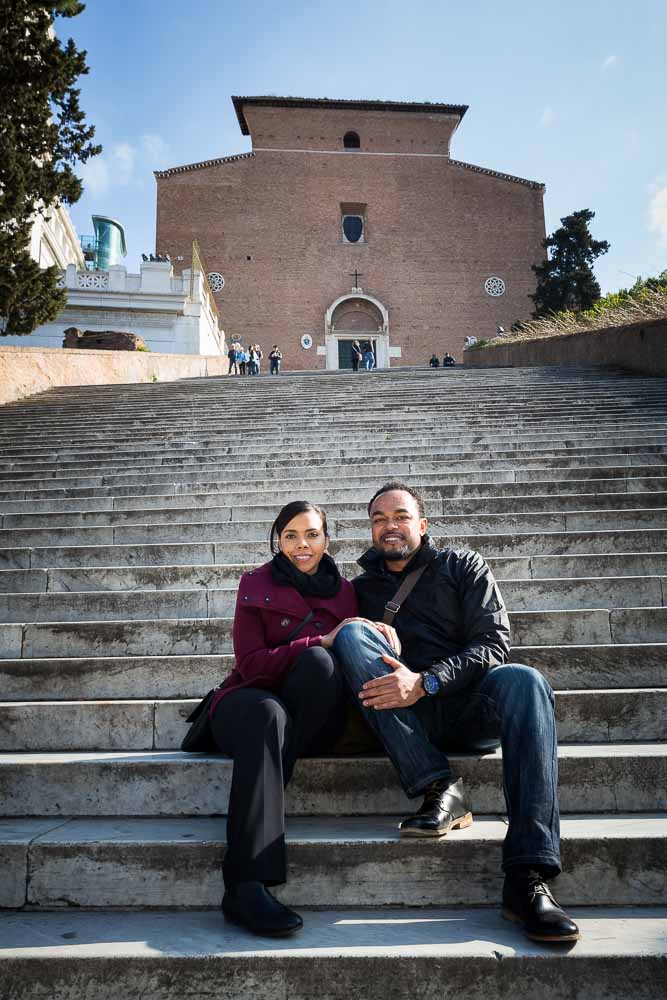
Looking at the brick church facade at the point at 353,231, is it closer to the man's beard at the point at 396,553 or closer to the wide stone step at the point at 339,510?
the wide stone step at the point at 339,510

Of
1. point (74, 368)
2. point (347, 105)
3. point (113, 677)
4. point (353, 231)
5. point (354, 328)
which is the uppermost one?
point (347, 105)

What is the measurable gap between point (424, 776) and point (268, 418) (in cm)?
667

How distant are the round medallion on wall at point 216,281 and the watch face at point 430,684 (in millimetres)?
28354

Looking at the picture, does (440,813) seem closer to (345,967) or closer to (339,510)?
(345,967)

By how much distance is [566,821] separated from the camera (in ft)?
7.95

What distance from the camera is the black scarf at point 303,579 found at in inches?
107

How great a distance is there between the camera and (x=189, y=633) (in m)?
3.55

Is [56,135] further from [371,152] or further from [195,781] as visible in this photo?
[371,152]

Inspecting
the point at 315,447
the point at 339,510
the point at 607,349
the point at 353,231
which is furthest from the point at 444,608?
the point at 353,231

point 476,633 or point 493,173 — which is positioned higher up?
point 493,173

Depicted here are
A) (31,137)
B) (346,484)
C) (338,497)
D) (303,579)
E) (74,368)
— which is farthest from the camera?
(74,368)

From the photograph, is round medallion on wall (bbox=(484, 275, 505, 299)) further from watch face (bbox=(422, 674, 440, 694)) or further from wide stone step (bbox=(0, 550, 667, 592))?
watch face (bbox=(422, 674, 440, 694))

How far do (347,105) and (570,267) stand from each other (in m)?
11.8

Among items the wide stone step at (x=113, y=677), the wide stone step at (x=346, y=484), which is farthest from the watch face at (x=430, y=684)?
the wide stone step at (x=346, y=484)
